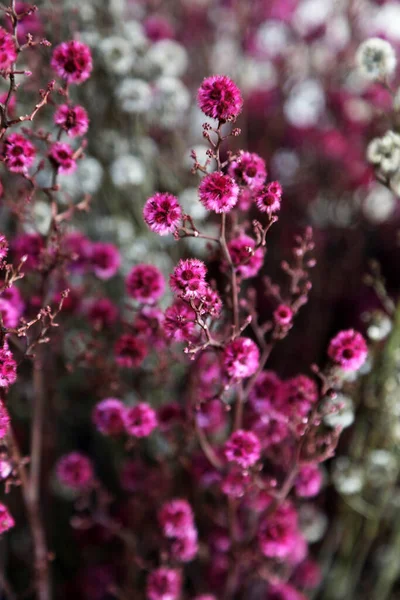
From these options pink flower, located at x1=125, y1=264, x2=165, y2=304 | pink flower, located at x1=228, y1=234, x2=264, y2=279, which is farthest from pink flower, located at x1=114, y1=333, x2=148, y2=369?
pink flower, located at x1=228, y1=234, x2=264, y2=279

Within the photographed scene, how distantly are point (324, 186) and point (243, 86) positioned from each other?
0.96 ft

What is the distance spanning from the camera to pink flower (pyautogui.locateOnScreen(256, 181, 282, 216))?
523 mm

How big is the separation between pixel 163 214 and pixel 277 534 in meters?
0.43

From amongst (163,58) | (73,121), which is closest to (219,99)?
(73,121)

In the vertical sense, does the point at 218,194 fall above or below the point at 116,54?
below

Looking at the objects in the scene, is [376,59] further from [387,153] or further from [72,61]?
[72,61]

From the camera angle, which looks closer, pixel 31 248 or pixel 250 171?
pixel 250 171

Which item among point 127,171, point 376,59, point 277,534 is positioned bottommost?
point 277,534

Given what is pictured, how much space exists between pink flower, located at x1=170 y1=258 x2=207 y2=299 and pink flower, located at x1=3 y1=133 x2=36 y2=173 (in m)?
0.20

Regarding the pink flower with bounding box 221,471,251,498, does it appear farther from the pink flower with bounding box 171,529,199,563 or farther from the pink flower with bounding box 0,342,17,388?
the pink flower with bounding box 0,342,17,388

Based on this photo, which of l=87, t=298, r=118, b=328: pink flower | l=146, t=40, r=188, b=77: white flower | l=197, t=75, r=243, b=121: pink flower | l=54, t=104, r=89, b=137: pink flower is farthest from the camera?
l=146, t=40, r=188, b=77: white flower

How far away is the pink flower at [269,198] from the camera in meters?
0.52

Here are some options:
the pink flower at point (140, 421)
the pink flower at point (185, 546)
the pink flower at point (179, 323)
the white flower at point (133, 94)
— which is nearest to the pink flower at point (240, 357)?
the pink flower at point (179, 323)

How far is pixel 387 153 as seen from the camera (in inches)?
27.5
